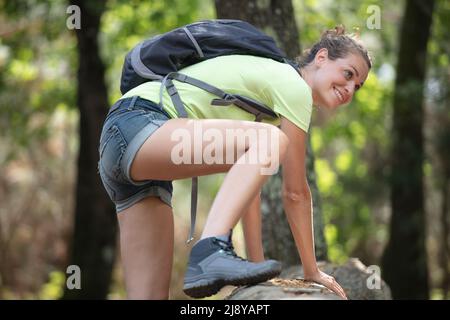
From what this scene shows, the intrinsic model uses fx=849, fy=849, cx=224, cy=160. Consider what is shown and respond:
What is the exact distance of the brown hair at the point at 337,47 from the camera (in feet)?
12.6

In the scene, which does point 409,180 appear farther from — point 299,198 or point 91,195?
point 299,198

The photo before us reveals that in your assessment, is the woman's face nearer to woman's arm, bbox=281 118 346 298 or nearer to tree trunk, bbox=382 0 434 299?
woman's arm, bbox=281 118 346 298

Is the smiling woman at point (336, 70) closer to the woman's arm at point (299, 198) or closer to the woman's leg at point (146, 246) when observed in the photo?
the woman's arm at point (299, 198)

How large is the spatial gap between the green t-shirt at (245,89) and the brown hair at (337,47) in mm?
394

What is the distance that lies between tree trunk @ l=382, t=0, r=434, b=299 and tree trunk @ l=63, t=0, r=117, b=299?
3.51 meters

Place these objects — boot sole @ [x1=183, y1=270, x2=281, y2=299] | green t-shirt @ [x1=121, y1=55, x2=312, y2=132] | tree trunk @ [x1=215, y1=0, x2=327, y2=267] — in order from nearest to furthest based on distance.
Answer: boot sole @ [x1=183, y1=270, x2=281, y2=299], green t-shirt @ [x1=121, y1=55, x2=312, y2=132], tree trunk @ [x1=215, y1=0, x2=327, y2=267]

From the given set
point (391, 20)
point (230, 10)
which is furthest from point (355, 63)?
point (391, 20)

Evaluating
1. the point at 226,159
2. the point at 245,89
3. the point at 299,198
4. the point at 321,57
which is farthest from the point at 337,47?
the point at 226,159

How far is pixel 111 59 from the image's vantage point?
11.8 m

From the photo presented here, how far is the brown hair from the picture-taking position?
384cm

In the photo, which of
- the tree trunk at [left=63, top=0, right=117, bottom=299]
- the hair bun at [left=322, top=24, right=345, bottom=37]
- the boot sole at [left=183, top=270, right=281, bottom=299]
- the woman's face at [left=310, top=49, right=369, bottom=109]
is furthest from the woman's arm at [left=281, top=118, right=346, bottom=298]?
the tree trunk at [left=63, top=0, right=117, bottom=299]

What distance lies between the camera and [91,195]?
9.97 metres

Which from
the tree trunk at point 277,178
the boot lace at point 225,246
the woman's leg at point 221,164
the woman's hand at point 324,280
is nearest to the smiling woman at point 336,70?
the woman's leg at point 221,164
